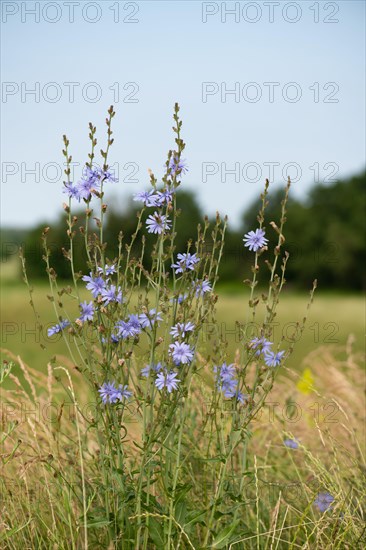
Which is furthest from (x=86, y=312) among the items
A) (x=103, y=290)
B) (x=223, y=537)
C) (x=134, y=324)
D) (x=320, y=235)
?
(x=320, y=235)

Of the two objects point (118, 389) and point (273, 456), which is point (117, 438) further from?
point (273, 456)

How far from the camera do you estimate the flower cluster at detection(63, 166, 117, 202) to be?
3385 mm

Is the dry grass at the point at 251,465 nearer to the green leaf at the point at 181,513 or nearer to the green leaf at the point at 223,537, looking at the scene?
the green leaf at the point at 223,537

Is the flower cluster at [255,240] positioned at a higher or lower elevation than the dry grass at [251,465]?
higher

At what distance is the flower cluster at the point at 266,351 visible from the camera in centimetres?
352

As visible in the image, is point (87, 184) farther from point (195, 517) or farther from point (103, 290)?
point (195, 517)

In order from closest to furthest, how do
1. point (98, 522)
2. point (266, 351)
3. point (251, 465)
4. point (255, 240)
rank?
point (98, 522)
point (255, 240)
point (266, 351)
point (251, 465)

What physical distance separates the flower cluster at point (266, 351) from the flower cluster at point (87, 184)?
1.09 m

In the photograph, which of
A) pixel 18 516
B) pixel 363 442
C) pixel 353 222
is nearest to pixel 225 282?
pixel 353 222

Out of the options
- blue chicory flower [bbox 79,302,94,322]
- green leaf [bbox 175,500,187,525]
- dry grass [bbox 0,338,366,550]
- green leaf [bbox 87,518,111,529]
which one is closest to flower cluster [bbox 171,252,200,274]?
blue chicory flower [bbox 79,302,94,322]

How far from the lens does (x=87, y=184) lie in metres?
3.39

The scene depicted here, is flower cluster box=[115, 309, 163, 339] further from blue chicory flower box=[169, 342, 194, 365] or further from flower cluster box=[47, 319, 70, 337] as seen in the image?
flower cluster box=[47, 319, 70, 337]

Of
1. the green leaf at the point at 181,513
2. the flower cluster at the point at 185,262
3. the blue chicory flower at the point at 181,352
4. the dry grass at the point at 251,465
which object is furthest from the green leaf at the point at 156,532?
the flower cluster at the point at 185,262

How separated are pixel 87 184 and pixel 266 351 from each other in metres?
1.26
